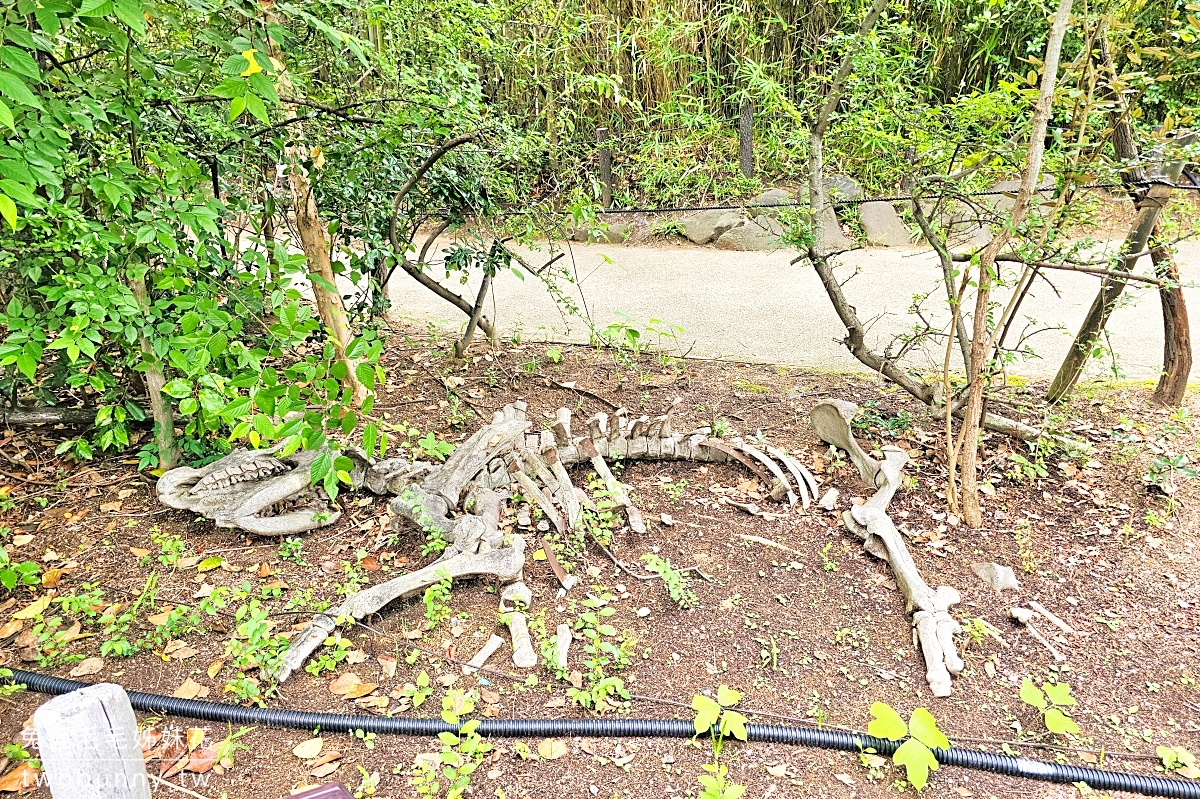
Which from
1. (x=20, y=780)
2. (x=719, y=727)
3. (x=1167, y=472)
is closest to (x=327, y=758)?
(x=20, y=780)

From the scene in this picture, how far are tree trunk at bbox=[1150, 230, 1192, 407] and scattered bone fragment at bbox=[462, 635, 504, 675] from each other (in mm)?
3189

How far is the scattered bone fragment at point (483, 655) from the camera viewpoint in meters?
2.27

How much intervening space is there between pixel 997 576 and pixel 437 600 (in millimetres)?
2028

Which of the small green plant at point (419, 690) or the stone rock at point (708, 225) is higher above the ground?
the stone rock at point (708, 225)

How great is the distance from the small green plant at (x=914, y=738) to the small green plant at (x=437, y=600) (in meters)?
1.38

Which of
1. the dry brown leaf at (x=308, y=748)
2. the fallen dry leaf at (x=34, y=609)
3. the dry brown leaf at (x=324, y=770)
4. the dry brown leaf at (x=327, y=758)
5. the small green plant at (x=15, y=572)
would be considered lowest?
the dry brown leaf at (x=324, y=770)

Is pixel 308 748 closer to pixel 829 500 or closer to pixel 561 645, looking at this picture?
pixel 561 645

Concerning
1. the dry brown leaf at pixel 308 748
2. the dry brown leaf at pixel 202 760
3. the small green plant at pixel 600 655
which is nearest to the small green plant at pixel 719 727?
the small green plant at pixel 600 655

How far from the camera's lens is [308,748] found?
6.54 feet

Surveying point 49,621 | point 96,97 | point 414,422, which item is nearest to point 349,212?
point 414,422

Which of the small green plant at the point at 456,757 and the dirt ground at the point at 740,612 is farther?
the dirt ground at the point at 740,612

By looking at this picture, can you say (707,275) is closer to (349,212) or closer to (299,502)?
(349,212)

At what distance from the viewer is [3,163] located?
1.48 m

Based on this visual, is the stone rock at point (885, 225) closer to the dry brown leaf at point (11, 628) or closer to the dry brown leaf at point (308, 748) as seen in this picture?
the dry brown leaf at point (308, 748)
